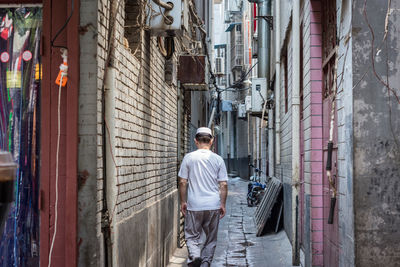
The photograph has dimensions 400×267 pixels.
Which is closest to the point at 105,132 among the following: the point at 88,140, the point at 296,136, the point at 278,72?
the point at 88,140

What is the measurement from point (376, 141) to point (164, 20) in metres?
3.13

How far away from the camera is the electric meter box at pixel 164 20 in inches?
253

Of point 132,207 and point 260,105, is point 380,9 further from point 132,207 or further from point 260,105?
point 260,105

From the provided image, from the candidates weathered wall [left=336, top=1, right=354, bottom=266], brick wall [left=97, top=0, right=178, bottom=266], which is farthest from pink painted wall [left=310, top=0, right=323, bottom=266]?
brick wall [left=97, top=0, right=178, bottom=266]

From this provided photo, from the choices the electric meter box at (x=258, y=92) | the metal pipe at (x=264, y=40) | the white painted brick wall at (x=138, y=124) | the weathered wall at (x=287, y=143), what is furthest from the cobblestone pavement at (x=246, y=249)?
the metal pipe at (x=264, y=40)

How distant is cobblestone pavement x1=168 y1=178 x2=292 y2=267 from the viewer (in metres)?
8.39

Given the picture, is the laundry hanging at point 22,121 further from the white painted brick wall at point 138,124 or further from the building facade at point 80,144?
the white painted brick wall at point 138,124

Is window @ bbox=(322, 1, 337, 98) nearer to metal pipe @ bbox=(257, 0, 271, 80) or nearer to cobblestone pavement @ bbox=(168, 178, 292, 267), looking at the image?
cobblestone pavement @ bbox=(168, 178, 292, 267)

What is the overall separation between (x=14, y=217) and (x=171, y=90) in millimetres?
5040

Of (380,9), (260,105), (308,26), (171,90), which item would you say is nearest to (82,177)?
(380,9)

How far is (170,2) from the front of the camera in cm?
660

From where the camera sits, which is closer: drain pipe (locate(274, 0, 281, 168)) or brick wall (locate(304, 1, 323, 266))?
brick wall (locate(304, 1, 323, 266))

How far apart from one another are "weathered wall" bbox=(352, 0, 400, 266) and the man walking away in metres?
2.26

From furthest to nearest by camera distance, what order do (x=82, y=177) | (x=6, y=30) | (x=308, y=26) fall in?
(x=308, y=26)
(x=6, y=30)
(x=82, y=177)
